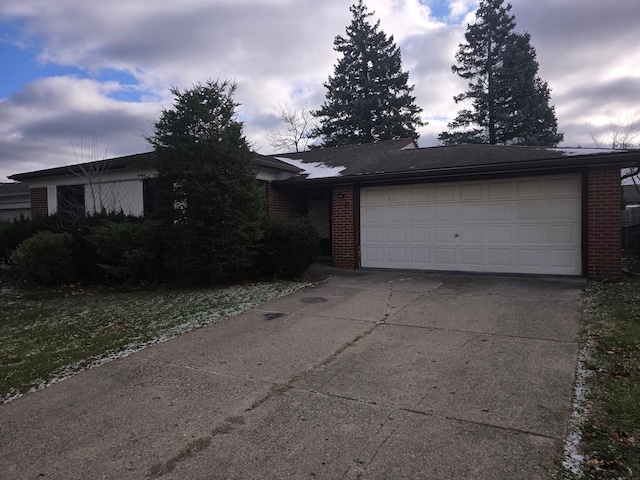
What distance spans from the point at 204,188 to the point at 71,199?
24.9 feet

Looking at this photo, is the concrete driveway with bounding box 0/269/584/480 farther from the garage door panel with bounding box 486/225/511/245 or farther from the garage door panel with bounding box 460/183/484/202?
the garage door panel with bounding box 460/183/484/202

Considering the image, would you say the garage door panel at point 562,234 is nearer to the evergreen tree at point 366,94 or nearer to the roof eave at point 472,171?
the roof eave at point 472,171

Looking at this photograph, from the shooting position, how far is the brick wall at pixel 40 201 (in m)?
14.2

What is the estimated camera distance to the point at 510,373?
4109 mm

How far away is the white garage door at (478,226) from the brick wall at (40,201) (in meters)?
10.5

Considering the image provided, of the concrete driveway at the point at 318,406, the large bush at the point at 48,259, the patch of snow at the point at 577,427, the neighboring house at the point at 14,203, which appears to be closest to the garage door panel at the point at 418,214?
the concrete driveway at the point at 318,406

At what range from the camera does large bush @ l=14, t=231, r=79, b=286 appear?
32.1ft

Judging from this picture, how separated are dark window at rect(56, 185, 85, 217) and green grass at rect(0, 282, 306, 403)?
3832 millimetres

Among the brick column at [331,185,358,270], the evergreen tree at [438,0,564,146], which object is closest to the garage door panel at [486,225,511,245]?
the brick column at [331,185,358,270]

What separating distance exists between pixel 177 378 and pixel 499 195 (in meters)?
8.23

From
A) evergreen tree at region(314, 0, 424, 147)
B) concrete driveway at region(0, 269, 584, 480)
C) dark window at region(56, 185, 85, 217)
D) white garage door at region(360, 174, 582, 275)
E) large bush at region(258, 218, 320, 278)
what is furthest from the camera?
evergreen tree at region(314, 0, 424, 147)

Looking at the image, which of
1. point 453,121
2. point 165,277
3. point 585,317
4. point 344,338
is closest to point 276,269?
point 165,277

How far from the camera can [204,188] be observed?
8.80 meters

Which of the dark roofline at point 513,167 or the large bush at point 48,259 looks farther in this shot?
the large bush at point 48,259
